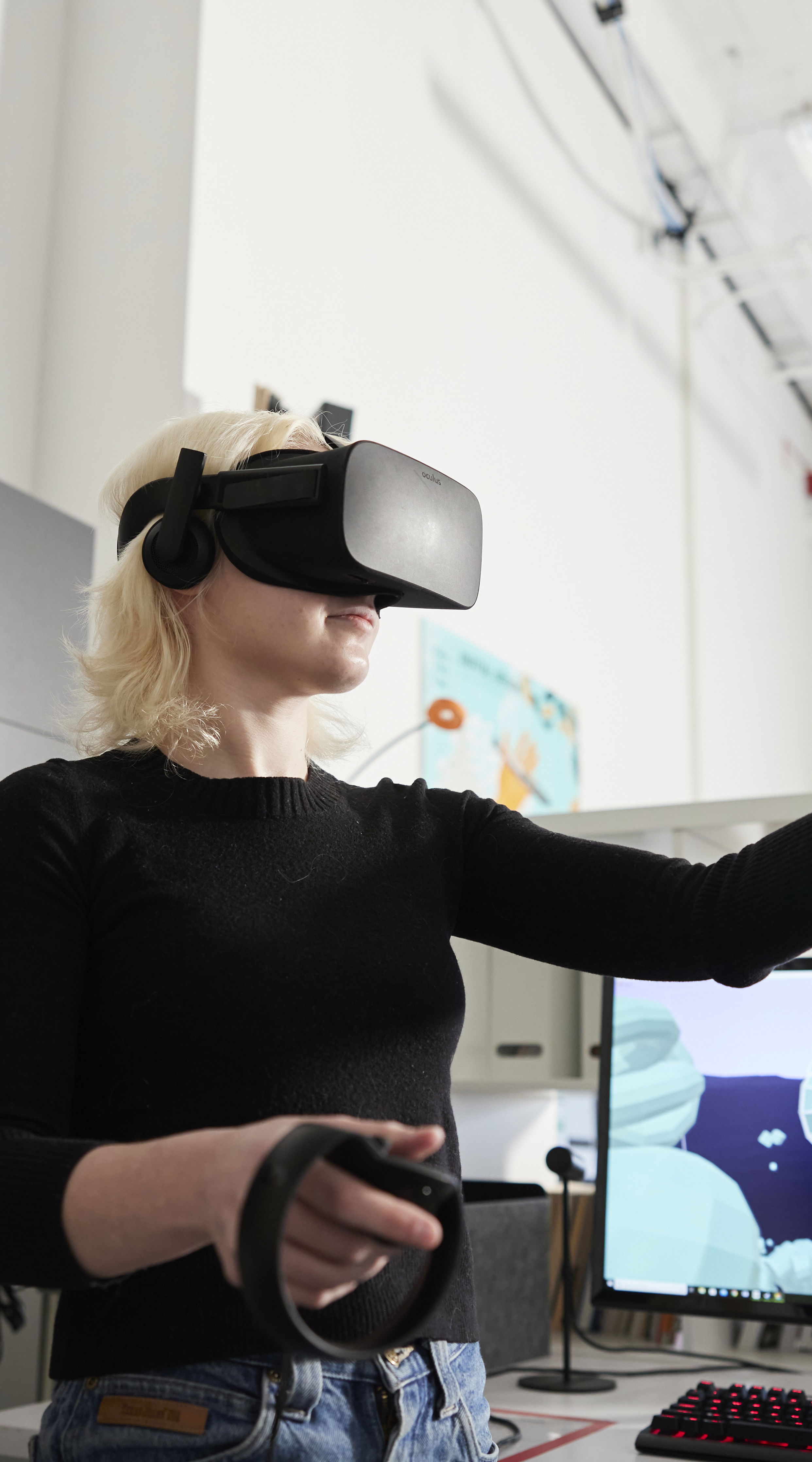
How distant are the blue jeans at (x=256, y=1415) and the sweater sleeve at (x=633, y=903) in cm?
30

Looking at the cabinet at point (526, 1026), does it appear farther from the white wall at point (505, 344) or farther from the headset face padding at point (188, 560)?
the headset face padding at point (188, 560)

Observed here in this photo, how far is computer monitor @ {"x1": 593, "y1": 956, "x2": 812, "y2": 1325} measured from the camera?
4.21ft

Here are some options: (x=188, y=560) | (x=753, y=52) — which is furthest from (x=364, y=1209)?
(x=753, y=52)

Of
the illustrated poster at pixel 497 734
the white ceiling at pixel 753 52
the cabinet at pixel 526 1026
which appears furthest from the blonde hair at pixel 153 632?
→ the white ceiling at pixel 753 52

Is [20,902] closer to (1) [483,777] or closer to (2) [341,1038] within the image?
(2) [341,1038]

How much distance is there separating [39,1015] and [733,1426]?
0.70 m

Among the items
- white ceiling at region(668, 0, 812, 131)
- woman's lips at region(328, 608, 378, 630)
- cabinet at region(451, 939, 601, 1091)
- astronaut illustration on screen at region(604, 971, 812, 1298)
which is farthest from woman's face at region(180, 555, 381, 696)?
white ceiling at region(668, 0, 812, 131)

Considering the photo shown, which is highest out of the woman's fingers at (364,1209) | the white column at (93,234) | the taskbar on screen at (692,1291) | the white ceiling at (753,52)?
the white ceiling at (753,52)

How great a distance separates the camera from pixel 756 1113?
1.34 metres

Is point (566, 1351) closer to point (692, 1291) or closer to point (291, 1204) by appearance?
point (692, 1291)

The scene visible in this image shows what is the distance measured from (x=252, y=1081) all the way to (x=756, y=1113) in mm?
702

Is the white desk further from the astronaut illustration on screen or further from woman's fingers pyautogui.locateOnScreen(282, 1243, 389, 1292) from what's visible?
woman's fingers pyautogui.locateOnScreen(282, 1243, 389, 1292)

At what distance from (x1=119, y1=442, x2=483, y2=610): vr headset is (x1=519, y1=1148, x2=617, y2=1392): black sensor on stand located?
30.5 inches

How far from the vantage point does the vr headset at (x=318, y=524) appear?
0.96m
